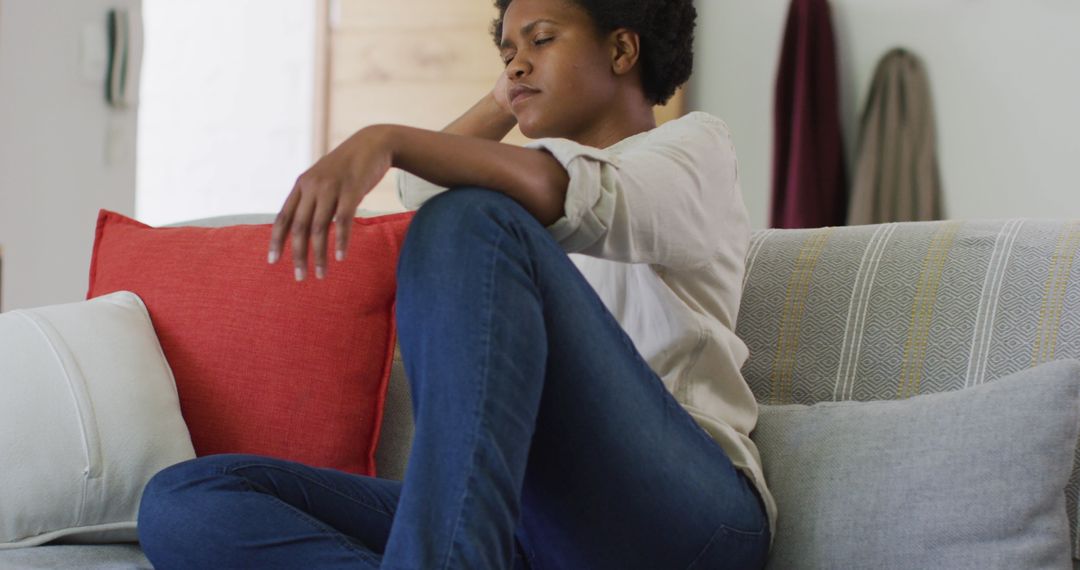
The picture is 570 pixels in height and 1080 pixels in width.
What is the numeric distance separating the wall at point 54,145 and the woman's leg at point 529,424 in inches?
78.6

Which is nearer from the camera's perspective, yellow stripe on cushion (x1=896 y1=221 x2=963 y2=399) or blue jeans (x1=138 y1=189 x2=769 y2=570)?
blue jeans (x1=138 y1=189 x2=769 y2=570)

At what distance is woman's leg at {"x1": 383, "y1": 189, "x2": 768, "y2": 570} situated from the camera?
78cm

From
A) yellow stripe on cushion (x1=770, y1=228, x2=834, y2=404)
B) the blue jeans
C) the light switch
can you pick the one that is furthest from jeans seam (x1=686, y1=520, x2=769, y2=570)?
the light switch

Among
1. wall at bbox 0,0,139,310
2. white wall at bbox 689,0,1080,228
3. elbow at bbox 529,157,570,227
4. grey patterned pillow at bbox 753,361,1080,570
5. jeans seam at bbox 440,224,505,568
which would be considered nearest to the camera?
jeans seam at bbox 440,224,505,568

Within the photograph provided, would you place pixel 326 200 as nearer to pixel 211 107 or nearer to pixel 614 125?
pixel 614 125

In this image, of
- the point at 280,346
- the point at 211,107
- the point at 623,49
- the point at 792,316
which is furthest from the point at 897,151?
the point at 211,107

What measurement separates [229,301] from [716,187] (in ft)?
2.33

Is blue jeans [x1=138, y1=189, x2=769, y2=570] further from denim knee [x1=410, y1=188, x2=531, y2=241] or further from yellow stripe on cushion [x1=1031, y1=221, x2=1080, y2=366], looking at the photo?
yellow stripe on cushion [x1=1031, y1=221, x2=1080, y2=366]

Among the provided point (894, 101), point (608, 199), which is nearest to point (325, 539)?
point (608, 199)

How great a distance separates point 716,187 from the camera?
1053 millimetres

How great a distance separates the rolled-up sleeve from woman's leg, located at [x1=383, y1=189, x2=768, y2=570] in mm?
43

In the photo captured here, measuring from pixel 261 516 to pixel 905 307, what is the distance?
0.73 m

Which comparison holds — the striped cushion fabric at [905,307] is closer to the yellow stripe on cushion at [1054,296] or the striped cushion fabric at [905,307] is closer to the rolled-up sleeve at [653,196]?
the yellow stripe on cushion at [1054,296]

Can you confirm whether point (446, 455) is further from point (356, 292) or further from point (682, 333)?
point (356, 292)
